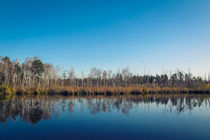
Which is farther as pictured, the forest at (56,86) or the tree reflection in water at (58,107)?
the forest at (56,86)

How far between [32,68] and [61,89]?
19.0 metres

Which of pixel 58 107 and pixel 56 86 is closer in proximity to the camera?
pixel 58 107

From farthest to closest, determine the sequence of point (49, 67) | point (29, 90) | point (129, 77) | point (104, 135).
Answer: point (129, 77)
point (49, 67)
point (29, 90)
point (104, 135)

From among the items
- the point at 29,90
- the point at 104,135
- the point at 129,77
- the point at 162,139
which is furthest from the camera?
the point at 129,77

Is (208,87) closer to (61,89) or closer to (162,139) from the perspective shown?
(61,89)

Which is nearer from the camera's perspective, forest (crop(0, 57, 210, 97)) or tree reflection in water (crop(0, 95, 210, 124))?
tree reflection in water (crop(0, 95, 210, 124))

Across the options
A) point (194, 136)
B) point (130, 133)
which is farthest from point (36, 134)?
point (194, 136)

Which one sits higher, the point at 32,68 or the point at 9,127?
the point at 32,68

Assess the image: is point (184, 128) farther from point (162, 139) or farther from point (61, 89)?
point (61, 89)

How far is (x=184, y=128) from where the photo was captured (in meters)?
8.80

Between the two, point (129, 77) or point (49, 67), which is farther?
point (129, 77)


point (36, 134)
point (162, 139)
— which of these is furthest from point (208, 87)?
point (36, 134)

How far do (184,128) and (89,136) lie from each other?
18.3 feet

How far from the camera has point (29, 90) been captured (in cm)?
3222
